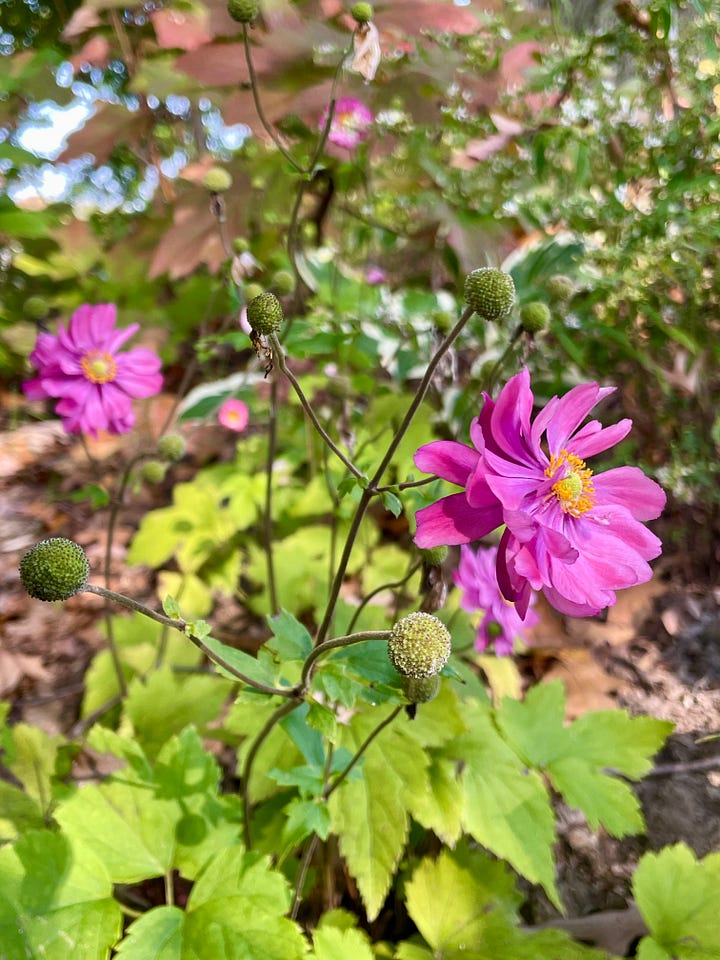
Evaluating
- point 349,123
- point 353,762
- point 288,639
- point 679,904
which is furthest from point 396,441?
point 349,123

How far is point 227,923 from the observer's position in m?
1.15

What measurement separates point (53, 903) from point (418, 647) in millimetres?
898

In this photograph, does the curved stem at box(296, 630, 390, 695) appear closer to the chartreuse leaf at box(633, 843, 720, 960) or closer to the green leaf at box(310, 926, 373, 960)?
the green leaf at box(310, 926, 373, 960)

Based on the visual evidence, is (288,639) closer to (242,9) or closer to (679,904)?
(679,904)

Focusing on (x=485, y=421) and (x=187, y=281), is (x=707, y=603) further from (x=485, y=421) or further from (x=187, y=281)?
(x=187, y=281)

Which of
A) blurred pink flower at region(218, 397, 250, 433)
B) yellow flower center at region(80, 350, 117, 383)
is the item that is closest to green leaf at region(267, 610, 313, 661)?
yellow flower center at region(80, 350, 117, 383)

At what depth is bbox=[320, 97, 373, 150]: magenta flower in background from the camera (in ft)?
6.47

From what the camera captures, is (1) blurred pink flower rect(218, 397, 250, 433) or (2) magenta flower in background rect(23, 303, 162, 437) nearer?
(2) magenta flower in background rect(23, 303, 162, 437)

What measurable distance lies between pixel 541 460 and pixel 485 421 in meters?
0.14

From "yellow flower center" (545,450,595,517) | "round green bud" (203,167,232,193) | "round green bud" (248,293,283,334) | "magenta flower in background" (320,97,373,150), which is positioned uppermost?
"magenta flower in background" (320,97,373,150)

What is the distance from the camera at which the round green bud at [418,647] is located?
0.83 meters

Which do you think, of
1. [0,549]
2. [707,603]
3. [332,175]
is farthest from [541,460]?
[0,549]

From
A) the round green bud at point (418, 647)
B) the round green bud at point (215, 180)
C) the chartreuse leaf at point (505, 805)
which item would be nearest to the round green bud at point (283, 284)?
the round green bud at point (215, 180)

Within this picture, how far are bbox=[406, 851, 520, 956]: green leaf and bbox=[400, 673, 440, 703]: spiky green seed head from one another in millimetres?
640
